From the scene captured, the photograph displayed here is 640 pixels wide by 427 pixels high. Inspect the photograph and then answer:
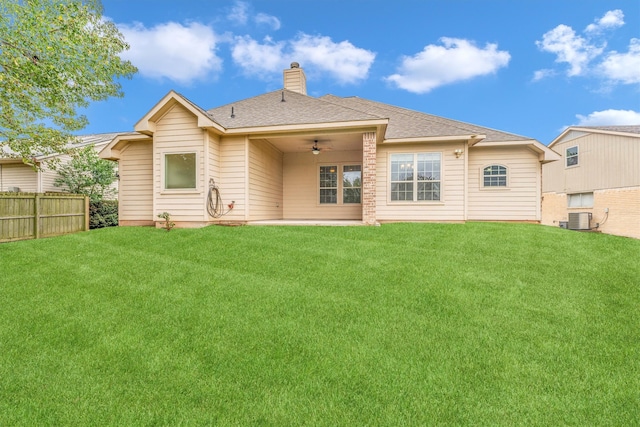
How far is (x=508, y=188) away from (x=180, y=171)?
10971mm

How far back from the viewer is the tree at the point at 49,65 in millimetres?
8461

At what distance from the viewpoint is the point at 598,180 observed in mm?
16094

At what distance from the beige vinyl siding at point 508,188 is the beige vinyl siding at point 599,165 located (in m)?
7.57

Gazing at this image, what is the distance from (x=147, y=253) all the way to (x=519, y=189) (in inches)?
460

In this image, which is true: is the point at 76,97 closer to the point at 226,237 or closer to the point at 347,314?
the point at 226,237

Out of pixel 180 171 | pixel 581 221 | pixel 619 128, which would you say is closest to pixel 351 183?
pixel 180 171

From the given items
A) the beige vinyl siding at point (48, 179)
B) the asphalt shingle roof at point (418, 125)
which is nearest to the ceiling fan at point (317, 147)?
the asphalt shingle roof at point (418, 125)

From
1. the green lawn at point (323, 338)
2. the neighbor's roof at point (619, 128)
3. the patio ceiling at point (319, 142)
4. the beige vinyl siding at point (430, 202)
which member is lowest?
the green lawn at point (323, 338)

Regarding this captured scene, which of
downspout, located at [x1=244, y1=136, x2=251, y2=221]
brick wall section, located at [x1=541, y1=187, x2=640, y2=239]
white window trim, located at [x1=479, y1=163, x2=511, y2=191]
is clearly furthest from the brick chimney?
brick wall section, located at [x1=541, y1=187, x2=640, y2=239]

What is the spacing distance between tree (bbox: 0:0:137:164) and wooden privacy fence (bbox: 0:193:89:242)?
1.26 m

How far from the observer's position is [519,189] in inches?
432

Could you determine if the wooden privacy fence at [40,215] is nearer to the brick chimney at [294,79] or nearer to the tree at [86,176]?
the tree at [86,176]

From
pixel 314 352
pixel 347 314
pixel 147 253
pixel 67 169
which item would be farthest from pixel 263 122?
pixel 67 169

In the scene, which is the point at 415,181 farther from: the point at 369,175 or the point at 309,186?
the point at 309,186
